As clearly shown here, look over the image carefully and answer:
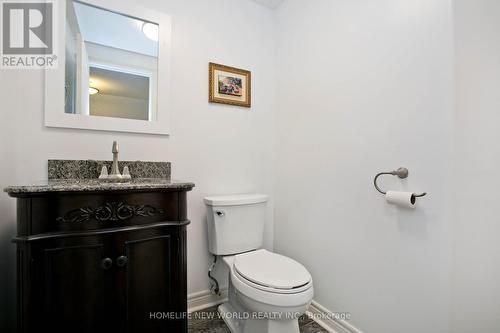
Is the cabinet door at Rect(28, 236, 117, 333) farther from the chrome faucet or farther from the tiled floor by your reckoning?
the tiled floor

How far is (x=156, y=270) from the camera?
1.08 m

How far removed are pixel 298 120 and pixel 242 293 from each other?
122 cm

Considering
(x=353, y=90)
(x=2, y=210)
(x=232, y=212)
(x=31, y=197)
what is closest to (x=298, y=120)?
(x=353, y=90)

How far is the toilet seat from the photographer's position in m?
Answer: 1.12

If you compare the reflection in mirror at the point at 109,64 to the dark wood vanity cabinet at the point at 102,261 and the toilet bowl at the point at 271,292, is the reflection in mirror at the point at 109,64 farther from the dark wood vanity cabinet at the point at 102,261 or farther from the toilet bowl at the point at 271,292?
the toilet bowl at the point at 271,292

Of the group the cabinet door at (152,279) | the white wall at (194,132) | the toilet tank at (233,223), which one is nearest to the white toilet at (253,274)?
the toilet tank at (233,223)

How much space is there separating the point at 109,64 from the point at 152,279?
1.30 meters

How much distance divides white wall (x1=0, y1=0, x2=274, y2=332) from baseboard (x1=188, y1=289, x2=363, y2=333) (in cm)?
6

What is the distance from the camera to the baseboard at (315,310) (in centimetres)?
142

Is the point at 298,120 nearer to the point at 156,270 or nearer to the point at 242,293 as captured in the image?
the point at 242,293

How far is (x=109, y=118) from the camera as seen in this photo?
4.76 ft

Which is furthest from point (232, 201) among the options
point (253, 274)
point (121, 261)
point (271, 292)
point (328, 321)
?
point (328, 321)

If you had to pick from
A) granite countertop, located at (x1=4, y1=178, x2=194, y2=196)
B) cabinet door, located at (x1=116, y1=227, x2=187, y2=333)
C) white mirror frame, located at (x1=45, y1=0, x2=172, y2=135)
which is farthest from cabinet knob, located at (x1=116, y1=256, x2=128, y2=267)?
white mirror frame, located at (x1=45, y1=0, x2=172, y2=135)

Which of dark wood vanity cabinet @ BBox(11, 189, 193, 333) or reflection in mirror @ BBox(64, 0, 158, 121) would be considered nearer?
dark wood vanity cabinet @ BBox(11, 189, 193, 333)
